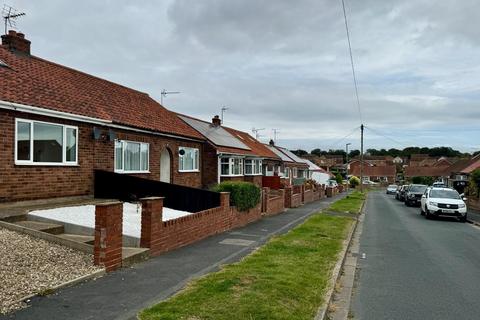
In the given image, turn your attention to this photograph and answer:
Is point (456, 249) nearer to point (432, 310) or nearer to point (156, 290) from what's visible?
point (432, 310)

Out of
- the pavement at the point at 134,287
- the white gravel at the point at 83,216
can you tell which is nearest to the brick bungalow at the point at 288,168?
the white gravel at the point at 83,216

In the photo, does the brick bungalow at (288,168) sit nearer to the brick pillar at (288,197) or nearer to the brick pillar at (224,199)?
the brick pillar at (288,197)

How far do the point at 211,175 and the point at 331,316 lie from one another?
64.0ft

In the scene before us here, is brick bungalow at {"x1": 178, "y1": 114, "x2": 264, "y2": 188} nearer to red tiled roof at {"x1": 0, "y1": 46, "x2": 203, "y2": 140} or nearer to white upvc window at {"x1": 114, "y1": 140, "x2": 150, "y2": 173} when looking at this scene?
red tiled roof at {"x1": 0, "y1": 46, "x2": 203, "y2": 140}

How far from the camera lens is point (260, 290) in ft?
21.2

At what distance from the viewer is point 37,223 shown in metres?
9.83

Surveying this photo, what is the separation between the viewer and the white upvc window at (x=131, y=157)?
16.5 m

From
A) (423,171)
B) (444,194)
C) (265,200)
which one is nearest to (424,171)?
(423,171)

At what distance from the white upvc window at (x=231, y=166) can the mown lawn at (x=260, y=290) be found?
16165 mm

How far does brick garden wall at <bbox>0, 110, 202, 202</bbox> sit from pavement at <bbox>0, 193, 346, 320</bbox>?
4.52m

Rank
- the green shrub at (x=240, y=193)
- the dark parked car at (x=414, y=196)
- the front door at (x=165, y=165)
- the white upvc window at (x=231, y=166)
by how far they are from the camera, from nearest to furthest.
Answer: the green shrub at (x=240, y=193)
the front door at (x=165, y=165)
the white upvc window at (x=231, y=166)
the dark parked car at (x=414, y=196)

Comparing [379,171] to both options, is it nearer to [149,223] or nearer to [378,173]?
[378,173]

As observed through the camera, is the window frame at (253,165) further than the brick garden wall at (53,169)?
Yes

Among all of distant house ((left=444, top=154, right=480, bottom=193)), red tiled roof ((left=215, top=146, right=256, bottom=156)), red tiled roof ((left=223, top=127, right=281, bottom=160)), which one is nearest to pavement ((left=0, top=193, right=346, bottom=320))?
red tiled roof ((left=215, top=146, right=256, bottom=156))
